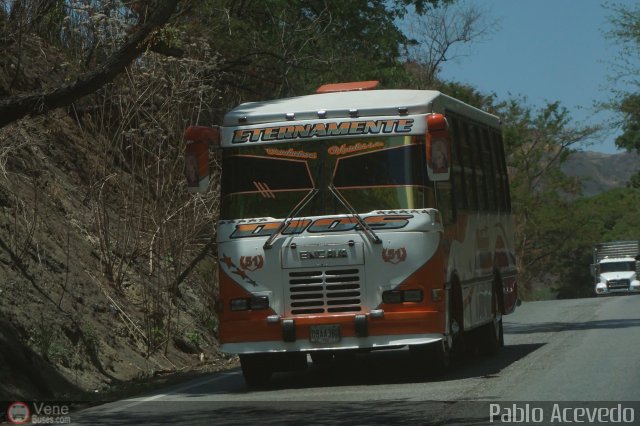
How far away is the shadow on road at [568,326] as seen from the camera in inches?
894

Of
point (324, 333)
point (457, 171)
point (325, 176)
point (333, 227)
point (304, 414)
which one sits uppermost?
point (457, 171)

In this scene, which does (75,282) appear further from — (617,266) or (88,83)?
(617,266)

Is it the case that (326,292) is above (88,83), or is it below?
below

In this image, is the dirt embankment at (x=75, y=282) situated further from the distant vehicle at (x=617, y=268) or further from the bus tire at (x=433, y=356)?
the distant vehicle at (x=617, y=268)

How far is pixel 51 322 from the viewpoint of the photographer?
53.7 ft

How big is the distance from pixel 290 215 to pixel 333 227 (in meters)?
0.54

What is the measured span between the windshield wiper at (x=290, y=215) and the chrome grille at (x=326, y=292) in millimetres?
467

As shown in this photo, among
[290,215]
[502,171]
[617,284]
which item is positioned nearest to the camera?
[290,215]

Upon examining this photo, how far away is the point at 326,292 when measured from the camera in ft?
46.2

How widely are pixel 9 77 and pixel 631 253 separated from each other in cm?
5239

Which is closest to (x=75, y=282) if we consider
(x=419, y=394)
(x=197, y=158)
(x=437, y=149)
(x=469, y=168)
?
(x=197, y=158)

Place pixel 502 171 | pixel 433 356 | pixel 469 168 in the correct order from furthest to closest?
pixel 502 171, pixel 469 168, pixel 433 356

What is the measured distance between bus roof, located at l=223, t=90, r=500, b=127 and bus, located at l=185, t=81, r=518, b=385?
0.01m

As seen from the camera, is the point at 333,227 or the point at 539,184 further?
the point at 539,184
